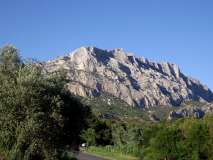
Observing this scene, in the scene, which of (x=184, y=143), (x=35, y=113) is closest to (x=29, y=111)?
(x=35, y=113)

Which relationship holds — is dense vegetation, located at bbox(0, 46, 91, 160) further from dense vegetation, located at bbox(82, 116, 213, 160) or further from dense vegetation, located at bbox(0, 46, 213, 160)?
dense vegetation, located at bbox(82, 116, 213, 160)

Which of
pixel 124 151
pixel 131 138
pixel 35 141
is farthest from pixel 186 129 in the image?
pixel 35 141

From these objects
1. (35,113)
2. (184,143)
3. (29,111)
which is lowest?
(35,113)

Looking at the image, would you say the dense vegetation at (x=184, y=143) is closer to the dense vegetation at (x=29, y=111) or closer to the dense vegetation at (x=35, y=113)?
the dense vegetation at (x=35, y=113)

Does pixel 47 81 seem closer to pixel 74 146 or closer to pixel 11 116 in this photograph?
pixel 11 116

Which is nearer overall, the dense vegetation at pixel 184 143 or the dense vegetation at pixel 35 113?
the dense vegetation at pixel 35 113

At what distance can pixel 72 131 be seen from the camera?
125 ft

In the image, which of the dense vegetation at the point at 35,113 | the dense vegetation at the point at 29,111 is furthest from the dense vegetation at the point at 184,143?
the dense vegetation at the point at 29,111

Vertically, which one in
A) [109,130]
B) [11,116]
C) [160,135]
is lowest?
[11,116]

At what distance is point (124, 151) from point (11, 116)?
83882 millimetres

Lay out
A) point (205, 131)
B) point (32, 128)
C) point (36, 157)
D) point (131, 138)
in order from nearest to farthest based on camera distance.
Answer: point (32, 128)
point (36, 157)
point (205, 131)
point (131, 138)

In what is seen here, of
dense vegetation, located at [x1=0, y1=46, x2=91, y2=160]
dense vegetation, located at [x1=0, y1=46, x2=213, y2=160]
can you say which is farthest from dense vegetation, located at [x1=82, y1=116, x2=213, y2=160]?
dense vegetation, located at [x1=0, y1=46, x2=91, y2=160]

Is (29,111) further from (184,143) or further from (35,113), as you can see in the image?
(184,143)

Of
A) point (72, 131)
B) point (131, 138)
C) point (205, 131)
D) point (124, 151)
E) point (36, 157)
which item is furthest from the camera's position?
point (131, 138)
